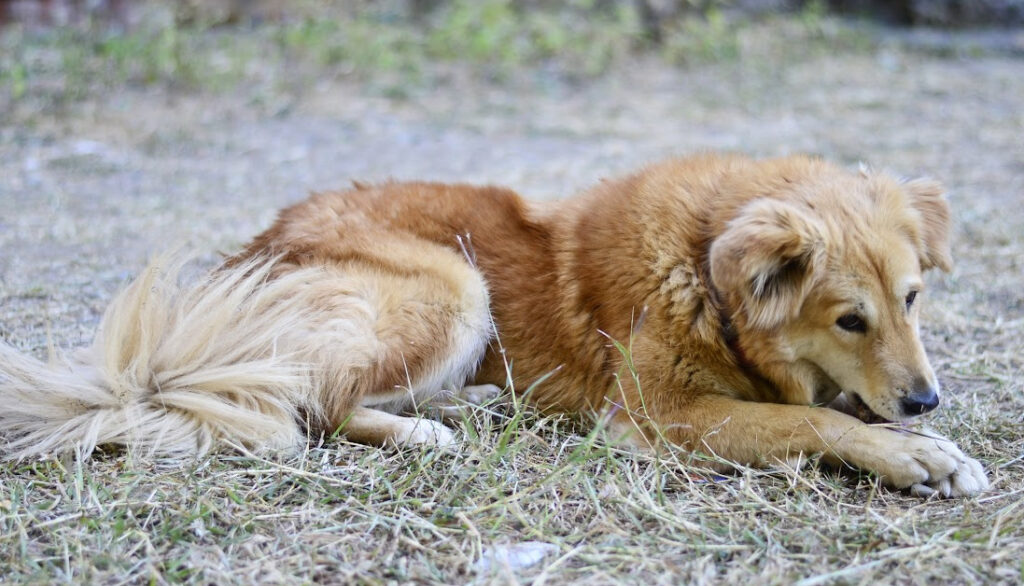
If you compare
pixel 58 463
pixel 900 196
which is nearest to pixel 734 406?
pixel 900 196

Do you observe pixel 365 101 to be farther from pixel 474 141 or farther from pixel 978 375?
pixel 978 375

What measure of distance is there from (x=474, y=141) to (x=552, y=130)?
0.68 m

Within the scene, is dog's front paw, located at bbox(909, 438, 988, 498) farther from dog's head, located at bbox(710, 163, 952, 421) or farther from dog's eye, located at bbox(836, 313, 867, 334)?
dog's eye, located at bbox(836, 313, 867, 334)

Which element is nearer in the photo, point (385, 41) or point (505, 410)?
point (505, 410)

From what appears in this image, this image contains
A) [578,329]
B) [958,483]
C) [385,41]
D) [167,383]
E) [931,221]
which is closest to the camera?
[958,483]

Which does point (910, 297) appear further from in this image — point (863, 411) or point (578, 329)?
point (578, 329)

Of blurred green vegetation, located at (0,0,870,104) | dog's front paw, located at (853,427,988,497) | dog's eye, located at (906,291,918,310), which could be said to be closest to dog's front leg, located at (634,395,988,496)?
dog's front paw, located at (853,427,988,497)

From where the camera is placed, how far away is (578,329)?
124 inches

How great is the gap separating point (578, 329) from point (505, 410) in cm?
38

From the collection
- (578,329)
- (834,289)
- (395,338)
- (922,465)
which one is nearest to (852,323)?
(834,289)

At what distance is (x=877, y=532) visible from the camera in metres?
2.36

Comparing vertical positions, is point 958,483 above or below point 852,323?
below

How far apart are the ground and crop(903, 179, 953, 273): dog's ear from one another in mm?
546

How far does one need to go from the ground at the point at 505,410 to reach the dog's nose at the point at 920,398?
259mm
